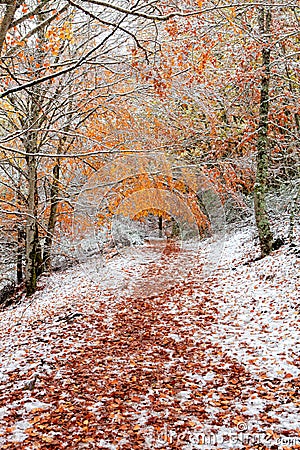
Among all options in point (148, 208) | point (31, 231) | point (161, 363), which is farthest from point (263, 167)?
point (161, 363)

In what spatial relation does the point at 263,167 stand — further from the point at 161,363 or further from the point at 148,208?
the point at 161,363

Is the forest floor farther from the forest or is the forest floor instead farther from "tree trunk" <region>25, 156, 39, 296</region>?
"tree trunk" <region>25, 156, 39, 296</region>

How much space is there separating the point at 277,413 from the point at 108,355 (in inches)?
118

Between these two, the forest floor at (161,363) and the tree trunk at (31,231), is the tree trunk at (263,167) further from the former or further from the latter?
the tree trunk at (31,231)

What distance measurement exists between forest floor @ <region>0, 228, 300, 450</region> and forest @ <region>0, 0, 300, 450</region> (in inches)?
1.4

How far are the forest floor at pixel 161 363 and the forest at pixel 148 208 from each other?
4cm

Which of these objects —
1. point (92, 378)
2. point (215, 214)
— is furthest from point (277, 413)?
point (215, 214)

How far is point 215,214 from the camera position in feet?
49.2

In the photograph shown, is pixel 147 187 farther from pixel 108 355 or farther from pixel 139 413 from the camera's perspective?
pixel 139 413

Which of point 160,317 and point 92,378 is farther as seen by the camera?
point 160,317

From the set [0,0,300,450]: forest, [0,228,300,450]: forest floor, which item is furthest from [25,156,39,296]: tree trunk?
[0,228,300,450]: forest floor

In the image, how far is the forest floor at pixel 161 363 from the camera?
14.6 ft

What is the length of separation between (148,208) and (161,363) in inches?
330

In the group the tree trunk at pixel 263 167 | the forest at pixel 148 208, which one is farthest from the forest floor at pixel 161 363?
the tree trunk at pixel 263 167
